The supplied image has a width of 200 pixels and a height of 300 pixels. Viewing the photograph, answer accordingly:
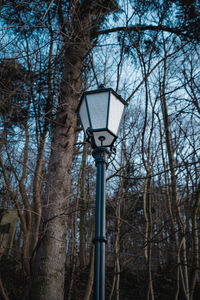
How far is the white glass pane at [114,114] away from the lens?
1836mm

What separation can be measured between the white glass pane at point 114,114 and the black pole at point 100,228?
0.59 feet

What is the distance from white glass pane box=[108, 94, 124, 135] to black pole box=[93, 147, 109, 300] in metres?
0.18

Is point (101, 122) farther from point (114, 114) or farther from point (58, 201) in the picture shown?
point (58, 201)

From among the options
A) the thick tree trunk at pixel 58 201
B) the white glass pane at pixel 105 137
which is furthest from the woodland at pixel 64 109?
the white glass pane at pixel 105 137

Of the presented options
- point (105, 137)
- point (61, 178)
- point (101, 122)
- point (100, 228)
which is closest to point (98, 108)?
point (101, 122)

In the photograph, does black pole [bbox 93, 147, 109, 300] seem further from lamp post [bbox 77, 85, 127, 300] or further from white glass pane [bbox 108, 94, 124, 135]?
white glass pane [bbox 108, 94, 124, 135]

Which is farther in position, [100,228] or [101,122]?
[101,122]

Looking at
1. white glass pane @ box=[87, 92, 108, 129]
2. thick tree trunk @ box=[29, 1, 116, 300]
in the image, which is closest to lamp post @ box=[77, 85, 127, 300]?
white glass pane @ box=[87, 92, 108, 129]

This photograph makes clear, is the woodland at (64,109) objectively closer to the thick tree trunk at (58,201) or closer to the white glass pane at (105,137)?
the thick tree trunk at (58,201)

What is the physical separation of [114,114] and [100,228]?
86 cm

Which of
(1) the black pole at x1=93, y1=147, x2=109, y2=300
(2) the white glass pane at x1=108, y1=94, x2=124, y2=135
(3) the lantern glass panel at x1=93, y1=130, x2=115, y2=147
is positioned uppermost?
(2) the white glass pane at x1=108, y1=94, x2=124, y2=135

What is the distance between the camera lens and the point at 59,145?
3328 mm

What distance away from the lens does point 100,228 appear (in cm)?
152

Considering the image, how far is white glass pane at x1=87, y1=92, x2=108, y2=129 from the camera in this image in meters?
1.82
